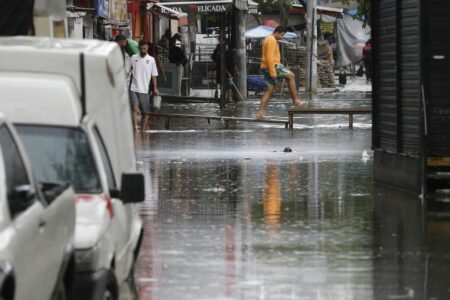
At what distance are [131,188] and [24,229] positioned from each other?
2.30 m

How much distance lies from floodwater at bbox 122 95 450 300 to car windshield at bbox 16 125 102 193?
4.89ft

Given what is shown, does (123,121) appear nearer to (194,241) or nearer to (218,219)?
(194,241)

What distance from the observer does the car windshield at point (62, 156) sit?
30.2ft

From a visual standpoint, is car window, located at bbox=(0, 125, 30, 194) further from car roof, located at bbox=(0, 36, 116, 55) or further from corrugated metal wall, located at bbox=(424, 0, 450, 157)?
corrugated metal wall, located at bbox=(424, 0, 450, 157)

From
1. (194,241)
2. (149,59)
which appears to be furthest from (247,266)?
(149,59)

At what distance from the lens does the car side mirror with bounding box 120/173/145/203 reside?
9.26 metres

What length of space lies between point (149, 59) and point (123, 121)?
16.2 m

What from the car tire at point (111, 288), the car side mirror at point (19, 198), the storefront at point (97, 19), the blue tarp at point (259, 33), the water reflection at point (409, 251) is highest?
the storefront at point (97, 19)

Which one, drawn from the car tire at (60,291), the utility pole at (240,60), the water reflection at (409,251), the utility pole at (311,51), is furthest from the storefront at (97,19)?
the car tire at (60,291)

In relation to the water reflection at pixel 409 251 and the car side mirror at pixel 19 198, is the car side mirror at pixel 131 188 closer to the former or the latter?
the car side mirror at pixel 19 198

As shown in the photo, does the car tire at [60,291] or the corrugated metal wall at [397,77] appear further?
the corrugated metal wall at [397,77]

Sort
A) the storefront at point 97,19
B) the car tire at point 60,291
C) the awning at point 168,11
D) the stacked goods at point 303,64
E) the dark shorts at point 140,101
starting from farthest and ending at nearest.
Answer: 1. the stacked goods at point 303,64
2. the awning at point 168,11
3. the dark shorts at point 140,101
4. the storefront at point 97,19
5. the car tire at point 60,291

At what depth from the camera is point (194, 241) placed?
13.0m

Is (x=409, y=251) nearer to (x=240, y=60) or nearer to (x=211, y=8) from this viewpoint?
(x=211, y=8)
